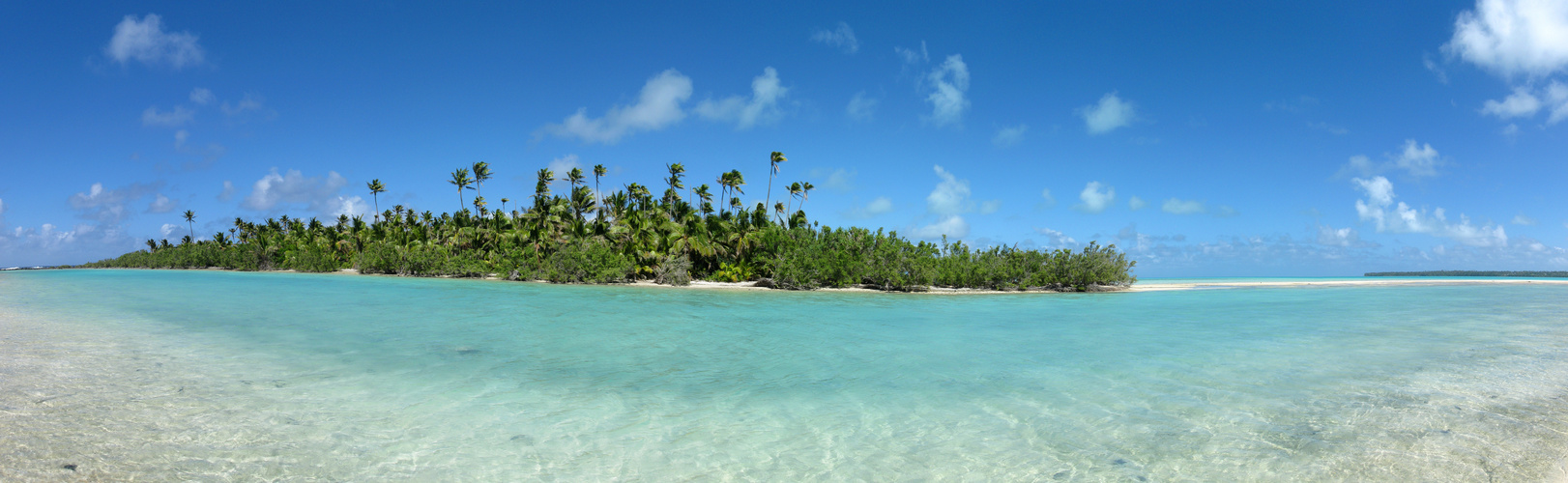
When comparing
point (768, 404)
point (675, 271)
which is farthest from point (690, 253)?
point (768, 404)

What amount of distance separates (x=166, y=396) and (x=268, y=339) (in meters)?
6.21

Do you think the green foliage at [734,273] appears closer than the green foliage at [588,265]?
No

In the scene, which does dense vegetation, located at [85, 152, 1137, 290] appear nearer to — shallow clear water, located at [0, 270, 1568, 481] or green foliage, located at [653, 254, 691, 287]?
green foliage, located at [653, 254, 691, 287]

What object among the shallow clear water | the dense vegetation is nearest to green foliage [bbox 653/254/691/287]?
the dense vegetation

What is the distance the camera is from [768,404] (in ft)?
24.1

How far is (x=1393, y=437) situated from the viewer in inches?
227

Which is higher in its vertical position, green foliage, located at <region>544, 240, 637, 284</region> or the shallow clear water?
green foliage, located at <region>544, 240, 637, 284</region>

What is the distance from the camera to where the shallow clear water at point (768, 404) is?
5020 mm

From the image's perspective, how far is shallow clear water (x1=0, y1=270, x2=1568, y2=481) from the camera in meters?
5.02

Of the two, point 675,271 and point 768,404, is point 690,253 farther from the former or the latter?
point 768,404

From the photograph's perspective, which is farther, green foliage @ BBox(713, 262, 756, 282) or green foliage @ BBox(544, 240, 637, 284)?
green foliage @ BBox(713, 262, 756, 282)

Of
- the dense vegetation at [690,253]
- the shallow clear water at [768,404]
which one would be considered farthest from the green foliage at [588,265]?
the shallow clear water at [768,404]

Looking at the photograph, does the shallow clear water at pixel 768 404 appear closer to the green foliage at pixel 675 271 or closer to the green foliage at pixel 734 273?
the green foliage at pixel 675 271

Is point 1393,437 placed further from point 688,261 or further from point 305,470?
point 688,261
